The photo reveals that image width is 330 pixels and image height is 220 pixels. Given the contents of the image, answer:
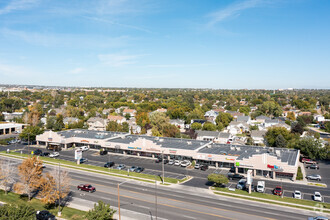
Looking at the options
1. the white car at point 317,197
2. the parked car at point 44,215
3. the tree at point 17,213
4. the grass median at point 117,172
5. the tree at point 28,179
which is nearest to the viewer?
the tree at point 17,213

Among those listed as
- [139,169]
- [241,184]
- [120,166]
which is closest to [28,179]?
[120,166]

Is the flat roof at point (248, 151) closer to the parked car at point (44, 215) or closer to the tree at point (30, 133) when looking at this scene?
the parked car at point (44, 215)

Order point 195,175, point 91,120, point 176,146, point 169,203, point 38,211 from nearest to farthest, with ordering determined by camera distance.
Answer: point 38,211 < point 169,203 < point 195,175 < point 176,146 < point 91,120

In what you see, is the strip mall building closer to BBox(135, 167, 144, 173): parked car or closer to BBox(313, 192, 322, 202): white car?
BBox(135, 167, 144, 173): parked car

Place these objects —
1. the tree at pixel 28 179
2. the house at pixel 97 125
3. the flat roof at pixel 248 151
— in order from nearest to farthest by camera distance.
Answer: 1. the tree at pixel 28 179
2. the flat roof at pixel 248 151
3. the house at pixel 97 125

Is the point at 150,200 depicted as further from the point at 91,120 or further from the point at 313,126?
the point at 313,126

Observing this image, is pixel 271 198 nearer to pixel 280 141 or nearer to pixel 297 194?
pixel 297 194

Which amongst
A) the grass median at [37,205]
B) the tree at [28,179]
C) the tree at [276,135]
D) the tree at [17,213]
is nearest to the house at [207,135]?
the tree at [276,135]

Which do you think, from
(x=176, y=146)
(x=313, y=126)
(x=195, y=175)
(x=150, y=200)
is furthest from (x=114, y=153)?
(x=313, y=126)
